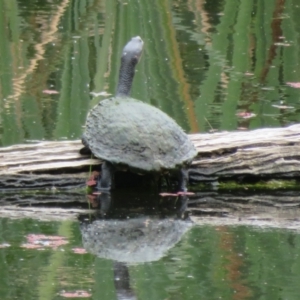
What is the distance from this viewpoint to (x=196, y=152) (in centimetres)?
543

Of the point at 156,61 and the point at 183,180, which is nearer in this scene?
the point at 183,180

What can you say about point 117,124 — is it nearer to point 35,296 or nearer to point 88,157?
point 88,157

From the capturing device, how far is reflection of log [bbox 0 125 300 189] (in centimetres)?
534

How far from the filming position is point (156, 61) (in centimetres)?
842

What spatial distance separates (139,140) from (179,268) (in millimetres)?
1341

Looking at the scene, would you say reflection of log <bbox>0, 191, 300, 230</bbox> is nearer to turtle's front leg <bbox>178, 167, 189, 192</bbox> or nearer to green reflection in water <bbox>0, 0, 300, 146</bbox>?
turtle's front leg <bbox>178, 167, 189, 192</bbox>

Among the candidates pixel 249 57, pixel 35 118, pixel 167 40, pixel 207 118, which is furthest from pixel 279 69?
pixel 35 118

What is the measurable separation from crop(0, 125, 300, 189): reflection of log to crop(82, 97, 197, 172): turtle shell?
0.14 m

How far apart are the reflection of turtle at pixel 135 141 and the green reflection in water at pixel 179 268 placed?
63 cm

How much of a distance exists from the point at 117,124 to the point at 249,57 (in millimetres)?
4213

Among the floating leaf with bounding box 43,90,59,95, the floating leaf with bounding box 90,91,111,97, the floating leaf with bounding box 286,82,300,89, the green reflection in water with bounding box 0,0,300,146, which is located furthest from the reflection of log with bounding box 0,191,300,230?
the floating leaf with bounding box 286,82,300,89

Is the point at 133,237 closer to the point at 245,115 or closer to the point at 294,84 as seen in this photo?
the point at 245,115

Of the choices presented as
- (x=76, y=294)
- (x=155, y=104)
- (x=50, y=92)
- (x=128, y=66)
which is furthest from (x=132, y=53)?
(x=76, y=294)

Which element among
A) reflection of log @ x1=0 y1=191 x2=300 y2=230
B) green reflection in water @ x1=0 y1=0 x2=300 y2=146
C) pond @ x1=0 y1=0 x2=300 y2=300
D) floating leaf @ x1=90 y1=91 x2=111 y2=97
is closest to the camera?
pond @ x1=0 y1=0 x2=300 y2=300
